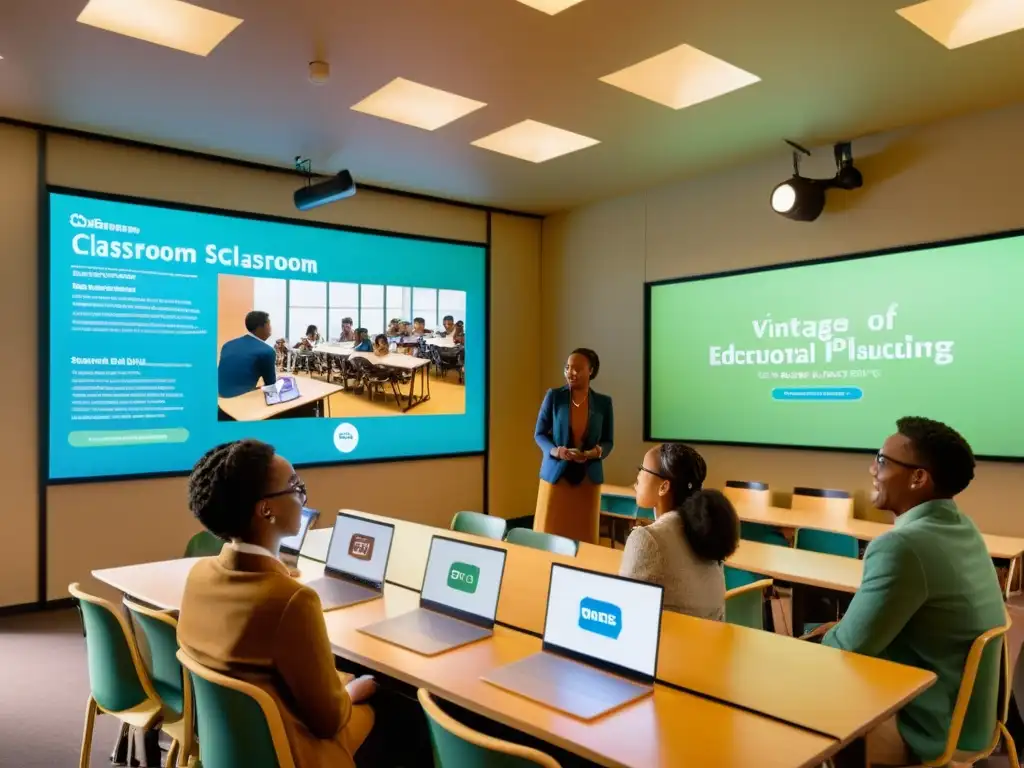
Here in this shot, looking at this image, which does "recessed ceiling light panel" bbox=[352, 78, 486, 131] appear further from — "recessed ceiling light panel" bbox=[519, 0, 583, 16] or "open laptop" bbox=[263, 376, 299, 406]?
"open laptop" bbox=[263, 376, 299, 406]

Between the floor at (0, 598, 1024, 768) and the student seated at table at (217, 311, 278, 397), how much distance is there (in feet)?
6.23

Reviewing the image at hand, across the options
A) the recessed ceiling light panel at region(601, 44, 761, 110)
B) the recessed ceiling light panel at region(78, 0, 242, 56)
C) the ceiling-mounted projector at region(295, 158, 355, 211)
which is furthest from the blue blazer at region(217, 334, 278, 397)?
the recessed ceiling light panel at region(601, 44, 761, 110)

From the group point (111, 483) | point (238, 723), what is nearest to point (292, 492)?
point (238, 723)

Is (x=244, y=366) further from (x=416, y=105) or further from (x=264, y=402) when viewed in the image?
(x=416, y=105)

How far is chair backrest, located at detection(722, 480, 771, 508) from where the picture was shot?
18.0ft

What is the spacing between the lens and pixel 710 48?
393cm

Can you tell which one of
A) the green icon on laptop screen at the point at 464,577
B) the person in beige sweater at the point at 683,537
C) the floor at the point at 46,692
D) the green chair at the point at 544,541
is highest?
the person in beige sweater at the point at 683,537

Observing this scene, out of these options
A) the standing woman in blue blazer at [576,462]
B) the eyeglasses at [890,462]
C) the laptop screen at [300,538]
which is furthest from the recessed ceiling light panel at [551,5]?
the laptop screen at [300,538]

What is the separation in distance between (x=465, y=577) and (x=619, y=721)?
0.83m

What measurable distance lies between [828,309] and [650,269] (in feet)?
5.48

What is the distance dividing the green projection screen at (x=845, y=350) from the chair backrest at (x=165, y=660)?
15.1 feet

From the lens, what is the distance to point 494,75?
4254 mm

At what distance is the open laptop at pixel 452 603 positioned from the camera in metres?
2.20

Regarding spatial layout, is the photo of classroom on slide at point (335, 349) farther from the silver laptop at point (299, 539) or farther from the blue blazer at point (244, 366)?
the silver laptop at point (299, 539)
